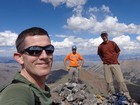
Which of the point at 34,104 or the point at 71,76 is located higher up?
the point at 34,104

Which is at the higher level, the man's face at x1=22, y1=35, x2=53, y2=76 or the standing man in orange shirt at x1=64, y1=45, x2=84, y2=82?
the man's face at x1=22, y1=35, x2=53, y2=76

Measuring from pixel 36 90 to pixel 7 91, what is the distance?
1.64 feet

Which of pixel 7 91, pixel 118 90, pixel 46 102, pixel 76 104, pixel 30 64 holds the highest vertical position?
pixel 30 64

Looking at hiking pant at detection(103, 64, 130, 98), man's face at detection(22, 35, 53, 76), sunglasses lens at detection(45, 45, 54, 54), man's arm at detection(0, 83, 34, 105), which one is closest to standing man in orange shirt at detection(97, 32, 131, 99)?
hiking pant at detection(103, 64, 130, 98)

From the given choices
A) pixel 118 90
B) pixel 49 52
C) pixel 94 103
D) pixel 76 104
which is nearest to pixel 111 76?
pixel 118 90

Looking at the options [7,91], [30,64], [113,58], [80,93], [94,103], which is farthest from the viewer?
[80,93]

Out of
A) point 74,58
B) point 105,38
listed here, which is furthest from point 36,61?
point 74,58

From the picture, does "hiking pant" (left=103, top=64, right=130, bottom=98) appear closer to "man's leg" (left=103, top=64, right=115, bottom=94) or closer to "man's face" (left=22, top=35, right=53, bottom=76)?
"man's leg" (left=103, top=64, right=115, bottom=94)

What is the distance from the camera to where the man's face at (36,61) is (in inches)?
109

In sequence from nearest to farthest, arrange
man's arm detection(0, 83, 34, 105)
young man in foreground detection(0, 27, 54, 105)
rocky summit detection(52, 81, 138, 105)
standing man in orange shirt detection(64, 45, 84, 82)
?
man's arm detection(0, 83, 34, 105) < young man in foreground detection(0, 27, 54, 105) < rocky summit detection(52, 81, 138, 105) < standing man in orange shirt detection(64, 45, 84, 82)

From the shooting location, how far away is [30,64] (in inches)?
110

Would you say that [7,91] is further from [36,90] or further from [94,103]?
[94,103]

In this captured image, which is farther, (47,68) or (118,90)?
(118,90)

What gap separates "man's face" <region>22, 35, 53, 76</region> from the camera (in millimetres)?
2773
